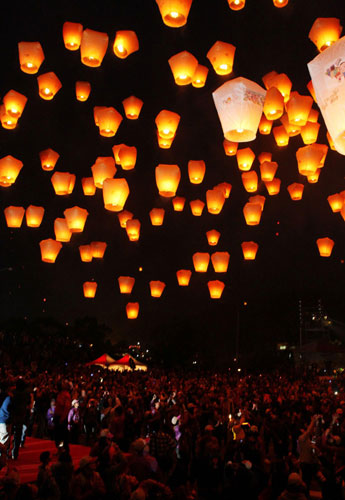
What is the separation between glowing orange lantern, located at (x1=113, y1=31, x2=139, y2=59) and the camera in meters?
10.5

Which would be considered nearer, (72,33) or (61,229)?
(72,33)

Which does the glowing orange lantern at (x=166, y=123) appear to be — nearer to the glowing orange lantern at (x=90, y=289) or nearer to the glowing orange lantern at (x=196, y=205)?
the glowing orange lantern at (x=196, y=205)

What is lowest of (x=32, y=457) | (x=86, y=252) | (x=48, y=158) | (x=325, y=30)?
(x=32, y=457)

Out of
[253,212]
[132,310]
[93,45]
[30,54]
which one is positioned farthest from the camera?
[132,310]

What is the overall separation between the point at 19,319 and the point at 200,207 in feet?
Result: 85.8

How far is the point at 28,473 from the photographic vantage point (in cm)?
661

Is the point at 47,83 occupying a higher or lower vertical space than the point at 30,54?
higher

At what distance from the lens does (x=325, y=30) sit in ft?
29.6

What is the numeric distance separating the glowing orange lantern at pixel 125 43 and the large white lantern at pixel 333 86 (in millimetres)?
7725

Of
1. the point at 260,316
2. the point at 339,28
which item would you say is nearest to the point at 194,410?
the point at 339,28

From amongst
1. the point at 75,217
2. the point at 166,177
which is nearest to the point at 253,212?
the point at 166,177

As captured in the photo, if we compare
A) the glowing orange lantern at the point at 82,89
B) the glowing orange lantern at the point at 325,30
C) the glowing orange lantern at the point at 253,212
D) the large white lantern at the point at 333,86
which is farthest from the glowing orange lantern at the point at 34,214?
the large white lantern at the point at 333,86

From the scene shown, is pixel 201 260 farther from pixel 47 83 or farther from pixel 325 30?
pixel 325 30

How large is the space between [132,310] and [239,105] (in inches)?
469
